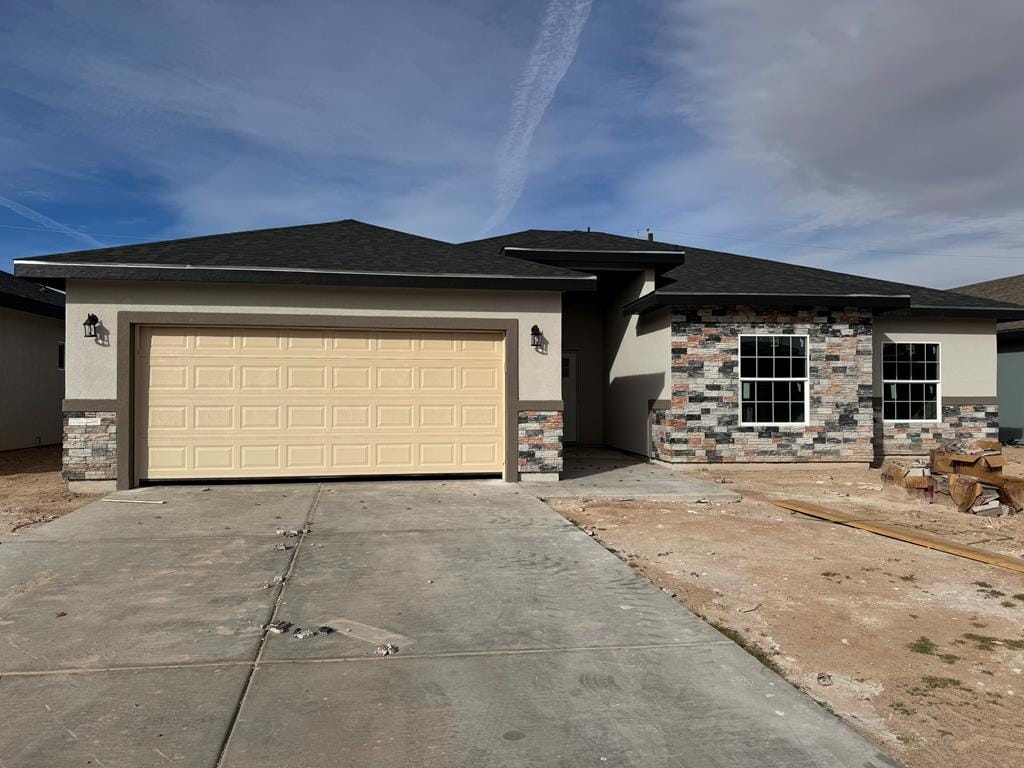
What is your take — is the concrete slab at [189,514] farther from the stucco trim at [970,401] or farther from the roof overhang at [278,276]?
the stucco trim at [970,401]

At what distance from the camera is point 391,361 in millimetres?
10531

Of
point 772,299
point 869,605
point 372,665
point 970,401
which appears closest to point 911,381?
point 970,401

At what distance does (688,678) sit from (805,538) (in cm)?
423

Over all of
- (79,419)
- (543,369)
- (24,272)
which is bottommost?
(79,419)

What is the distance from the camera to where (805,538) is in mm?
7195

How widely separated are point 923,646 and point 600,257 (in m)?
10.9

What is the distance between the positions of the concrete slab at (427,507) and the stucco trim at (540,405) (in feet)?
4.18

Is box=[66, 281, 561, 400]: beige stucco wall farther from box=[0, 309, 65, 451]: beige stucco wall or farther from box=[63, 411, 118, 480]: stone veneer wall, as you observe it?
box=[0, 309, 65, 451]: beige stucco wall

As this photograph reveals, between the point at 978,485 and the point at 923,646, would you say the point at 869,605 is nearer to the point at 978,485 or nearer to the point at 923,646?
the point at 923,646

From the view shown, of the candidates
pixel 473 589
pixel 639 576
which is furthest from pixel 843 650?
pixel 473 589

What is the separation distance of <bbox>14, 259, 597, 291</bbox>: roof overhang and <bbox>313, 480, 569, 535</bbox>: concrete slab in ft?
10.3

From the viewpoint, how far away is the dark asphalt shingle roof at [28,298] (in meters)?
14.6

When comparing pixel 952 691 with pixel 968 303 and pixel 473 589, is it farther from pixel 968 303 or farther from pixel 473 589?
pixel 968 303

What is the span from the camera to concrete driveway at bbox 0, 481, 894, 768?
2.90m
